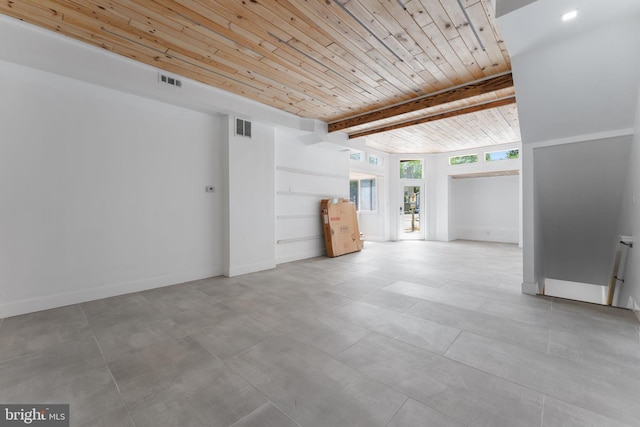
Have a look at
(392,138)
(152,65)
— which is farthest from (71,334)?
(392,138)

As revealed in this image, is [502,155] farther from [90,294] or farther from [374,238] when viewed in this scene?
[90,294]

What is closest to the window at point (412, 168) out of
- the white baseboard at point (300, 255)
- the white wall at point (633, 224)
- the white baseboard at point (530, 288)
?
the white baseboard at point (300, 255)

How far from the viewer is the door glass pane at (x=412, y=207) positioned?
32.7ft

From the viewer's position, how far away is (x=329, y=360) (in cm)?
211

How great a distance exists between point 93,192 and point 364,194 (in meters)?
7.97

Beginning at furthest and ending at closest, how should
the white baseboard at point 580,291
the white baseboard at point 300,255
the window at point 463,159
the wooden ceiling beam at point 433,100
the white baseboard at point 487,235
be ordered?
1. the window at point 463,159
2. the white baseboard at point 487,235
3. the white baseboard at point 300,255
4. the white baseboard at point 580,291
5. the wooden ceiling beam at point 433,100

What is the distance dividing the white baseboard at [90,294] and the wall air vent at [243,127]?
251 centimetres

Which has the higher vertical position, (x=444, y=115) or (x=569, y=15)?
(x=444, y=115)

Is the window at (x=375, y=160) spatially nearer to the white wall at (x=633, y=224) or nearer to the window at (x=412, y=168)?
the window at (x=412, y=168)

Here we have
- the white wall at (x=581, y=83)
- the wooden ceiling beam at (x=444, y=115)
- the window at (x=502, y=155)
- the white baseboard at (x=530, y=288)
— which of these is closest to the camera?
the white wall at (x=581, y=83)

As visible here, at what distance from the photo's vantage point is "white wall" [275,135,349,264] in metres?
5.97

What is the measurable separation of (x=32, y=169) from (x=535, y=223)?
6.35 meters

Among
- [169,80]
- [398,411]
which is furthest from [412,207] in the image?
[398,411]

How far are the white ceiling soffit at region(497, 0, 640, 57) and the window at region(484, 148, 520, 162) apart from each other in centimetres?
694
